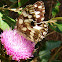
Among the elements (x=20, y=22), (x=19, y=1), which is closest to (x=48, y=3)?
(x=19, y=1)

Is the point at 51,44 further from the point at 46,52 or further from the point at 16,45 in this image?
the point at 16,45

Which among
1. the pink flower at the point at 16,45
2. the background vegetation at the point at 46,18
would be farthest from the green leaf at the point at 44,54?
the pink flower at the point at 16,45

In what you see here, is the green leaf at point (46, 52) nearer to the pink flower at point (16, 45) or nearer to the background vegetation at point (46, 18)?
the background vegetation at point (46, 18)

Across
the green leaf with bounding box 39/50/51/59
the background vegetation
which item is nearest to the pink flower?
the background vegetation

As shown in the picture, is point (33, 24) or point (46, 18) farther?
point (46, 18)

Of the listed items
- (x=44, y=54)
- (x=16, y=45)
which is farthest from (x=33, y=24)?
(x=44, y=54)

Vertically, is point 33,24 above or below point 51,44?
above
